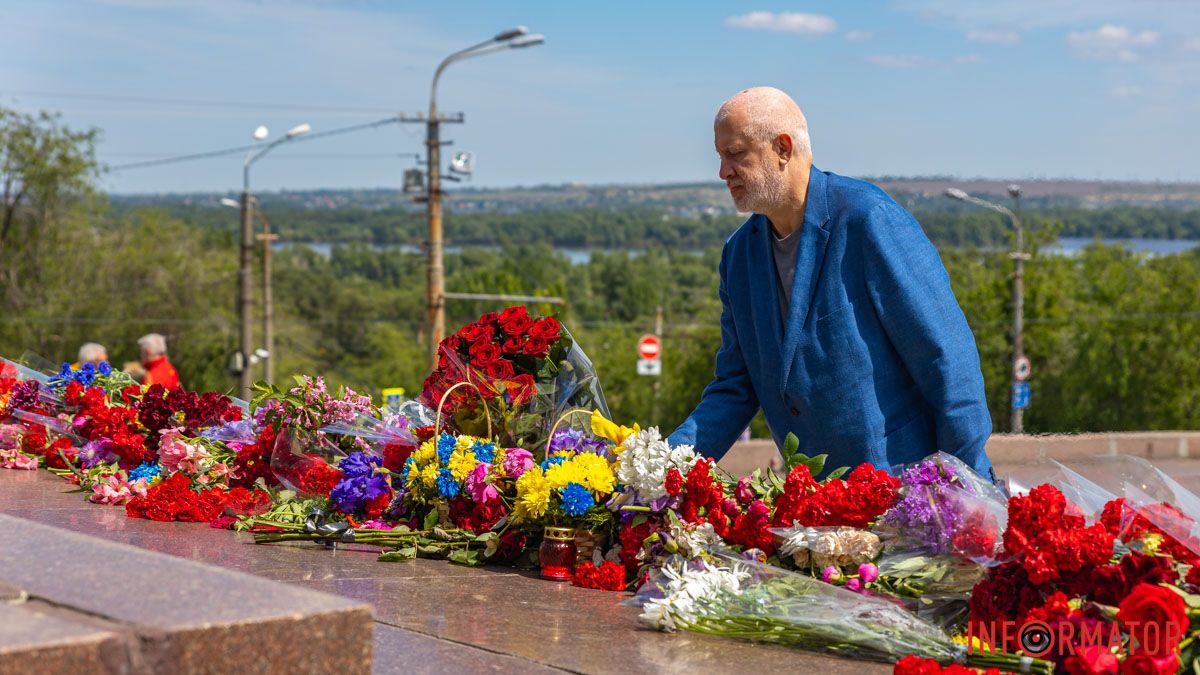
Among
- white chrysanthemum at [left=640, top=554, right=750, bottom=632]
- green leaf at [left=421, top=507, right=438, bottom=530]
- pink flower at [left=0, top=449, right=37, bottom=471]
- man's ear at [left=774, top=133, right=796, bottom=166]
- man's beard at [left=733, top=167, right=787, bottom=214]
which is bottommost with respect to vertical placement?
pink flower at [left=0, top=449, right=37, bottom=471]

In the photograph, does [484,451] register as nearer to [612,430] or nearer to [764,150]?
[612,430]

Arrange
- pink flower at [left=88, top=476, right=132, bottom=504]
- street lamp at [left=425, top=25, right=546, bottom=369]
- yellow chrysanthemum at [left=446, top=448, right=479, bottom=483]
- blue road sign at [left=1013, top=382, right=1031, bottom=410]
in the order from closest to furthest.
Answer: yellow chrysanthemum at [left=446, top=448, right=479, bottom=483] → pink flower at [left=88, top=476, right=132, bottom=504] → street lamp at [left=425, top=25, right=546, bottom=369] → blue road sign at [left=1013, top=382, right=1031, bottom=410]

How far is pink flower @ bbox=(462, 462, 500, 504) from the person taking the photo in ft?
14.3

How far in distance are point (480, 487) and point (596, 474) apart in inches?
18.7

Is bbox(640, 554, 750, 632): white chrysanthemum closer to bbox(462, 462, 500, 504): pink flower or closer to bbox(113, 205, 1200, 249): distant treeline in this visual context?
bbox(462, 462, 500, 504): pink flower

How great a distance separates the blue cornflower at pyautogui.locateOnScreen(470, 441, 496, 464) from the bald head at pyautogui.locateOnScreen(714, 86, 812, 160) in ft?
3.97

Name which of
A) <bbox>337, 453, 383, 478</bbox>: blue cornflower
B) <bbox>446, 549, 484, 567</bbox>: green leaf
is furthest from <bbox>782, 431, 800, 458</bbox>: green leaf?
<bbox>337, 453, 383, 478</bbox>: blue cornflower

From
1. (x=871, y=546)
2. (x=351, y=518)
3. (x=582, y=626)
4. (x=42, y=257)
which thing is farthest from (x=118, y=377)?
(x=42, y=257)

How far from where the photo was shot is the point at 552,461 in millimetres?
4203

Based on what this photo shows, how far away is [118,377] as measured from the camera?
265 inches

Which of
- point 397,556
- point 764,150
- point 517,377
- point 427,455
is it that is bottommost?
point 397,556

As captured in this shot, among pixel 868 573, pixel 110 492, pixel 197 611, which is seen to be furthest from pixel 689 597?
pixel 110 492

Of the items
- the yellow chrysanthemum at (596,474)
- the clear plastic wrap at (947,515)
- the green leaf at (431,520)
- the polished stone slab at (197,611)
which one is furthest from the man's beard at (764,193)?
the polished stone slab at (197,611)

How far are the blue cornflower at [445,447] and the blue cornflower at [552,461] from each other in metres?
0.40
